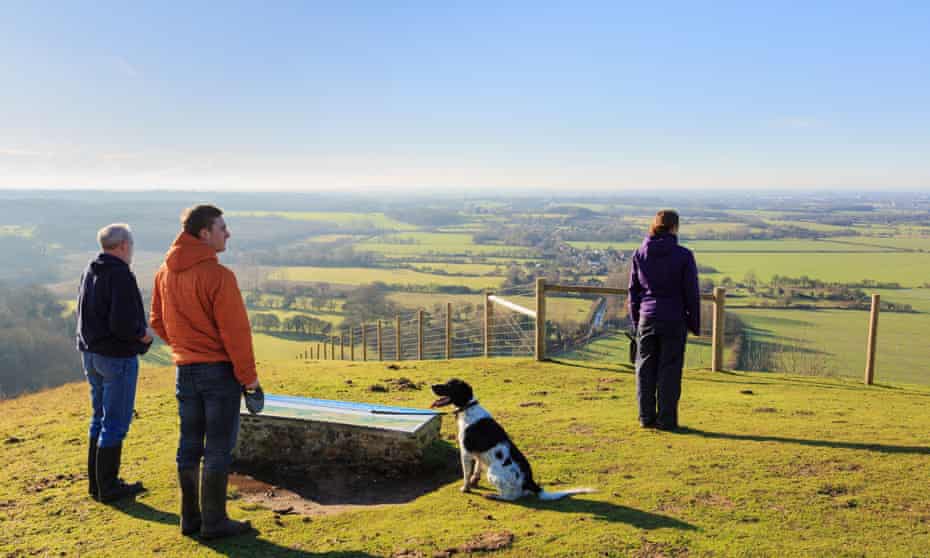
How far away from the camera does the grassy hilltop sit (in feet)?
14.6

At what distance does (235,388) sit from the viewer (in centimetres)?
434

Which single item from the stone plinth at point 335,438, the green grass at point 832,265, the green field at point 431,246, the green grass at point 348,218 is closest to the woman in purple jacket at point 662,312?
the stone plinth at point 335,438

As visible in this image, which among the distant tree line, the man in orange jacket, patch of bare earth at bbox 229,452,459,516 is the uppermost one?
the man in orange jacket

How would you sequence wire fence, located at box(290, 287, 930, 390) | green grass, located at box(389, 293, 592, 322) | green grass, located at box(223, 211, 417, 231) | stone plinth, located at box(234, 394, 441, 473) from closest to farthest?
stone plinth, located at box(234, 394, 441, 473)
wire fence, located at box(290, 287, 930, 390)
green grass, located at box(389, 293, 592, 322)
green grass, located at box(223, 211, 417, 231)

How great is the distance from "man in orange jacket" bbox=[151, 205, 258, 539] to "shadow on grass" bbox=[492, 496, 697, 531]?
244 cm

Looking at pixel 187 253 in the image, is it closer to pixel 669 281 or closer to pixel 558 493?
pixel 558 493

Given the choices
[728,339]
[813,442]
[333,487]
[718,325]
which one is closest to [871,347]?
[718,325]

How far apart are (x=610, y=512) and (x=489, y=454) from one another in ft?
3.55

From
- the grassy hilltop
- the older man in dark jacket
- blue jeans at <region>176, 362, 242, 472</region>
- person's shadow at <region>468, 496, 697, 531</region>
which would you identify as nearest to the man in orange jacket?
Answer: blue jeans at <region>176, 362, 242, 472</region>

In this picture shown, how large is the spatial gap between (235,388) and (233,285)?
0.75 m

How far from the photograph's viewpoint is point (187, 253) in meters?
4.11

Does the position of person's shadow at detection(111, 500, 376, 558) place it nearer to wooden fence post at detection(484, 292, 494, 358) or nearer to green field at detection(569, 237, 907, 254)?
wooden fence post at detection(484, 292, 494, 358)

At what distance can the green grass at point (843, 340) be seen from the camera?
15719 millimetres

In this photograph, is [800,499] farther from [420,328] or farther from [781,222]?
[781,222]
